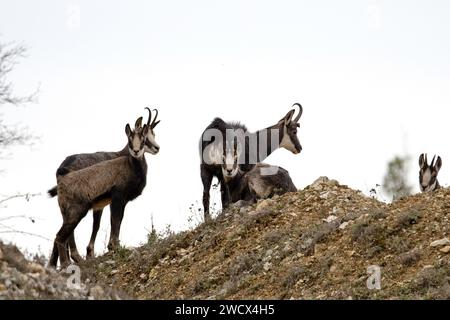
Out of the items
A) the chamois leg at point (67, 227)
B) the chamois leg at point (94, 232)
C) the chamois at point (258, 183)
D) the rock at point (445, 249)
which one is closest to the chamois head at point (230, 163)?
the chamois at point (258, 183)

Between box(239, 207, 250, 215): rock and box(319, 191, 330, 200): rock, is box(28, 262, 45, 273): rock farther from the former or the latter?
box(319, 191, 330, 200): rock

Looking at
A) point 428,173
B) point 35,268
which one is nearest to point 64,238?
point 35,268

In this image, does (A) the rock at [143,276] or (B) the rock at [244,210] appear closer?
(A) the rock at [143,276]

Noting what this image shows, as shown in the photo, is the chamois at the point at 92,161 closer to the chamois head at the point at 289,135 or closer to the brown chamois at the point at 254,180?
the brown chamois at the point at 254,180

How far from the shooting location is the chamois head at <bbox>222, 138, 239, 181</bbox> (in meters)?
18.0

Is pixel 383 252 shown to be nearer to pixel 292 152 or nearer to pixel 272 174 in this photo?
pixel 272 174

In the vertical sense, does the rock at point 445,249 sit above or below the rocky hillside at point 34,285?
above

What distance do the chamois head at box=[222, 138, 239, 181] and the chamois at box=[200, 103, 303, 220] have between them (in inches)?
1.7

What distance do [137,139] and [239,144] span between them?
2.14 m

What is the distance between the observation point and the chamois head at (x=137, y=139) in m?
17.6

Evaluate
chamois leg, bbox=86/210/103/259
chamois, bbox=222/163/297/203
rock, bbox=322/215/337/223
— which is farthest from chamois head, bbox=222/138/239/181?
rock, bbox=322/215/337/223

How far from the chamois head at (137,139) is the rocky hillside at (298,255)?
1.65 m

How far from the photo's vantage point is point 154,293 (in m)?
14.3

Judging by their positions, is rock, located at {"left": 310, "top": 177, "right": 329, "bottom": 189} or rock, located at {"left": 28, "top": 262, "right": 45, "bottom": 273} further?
rock, located at {"left": 310, "top": 177, "right": 329, "bottom": 189}
